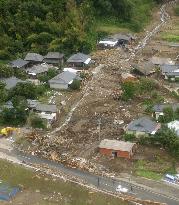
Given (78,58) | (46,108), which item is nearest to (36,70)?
(78,58)

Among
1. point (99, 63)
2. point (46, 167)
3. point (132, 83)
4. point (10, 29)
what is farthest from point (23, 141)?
point (10, 29)

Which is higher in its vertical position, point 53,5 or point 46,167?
point 53,5

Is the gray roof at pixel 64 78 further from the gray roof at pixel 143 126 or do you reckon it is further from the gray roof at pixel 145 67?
the gray roof at pixel 143 126

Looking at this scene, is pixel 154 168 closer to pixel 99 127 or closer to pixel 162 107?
pixel 99 127

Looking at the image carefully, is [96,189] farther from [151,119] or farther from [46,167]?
[151,119]

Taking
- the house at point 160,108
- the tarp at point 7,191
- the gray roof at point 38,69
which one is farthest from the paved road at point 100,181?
the gray roof at point 38,69

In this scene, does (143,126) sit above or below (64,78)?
above
